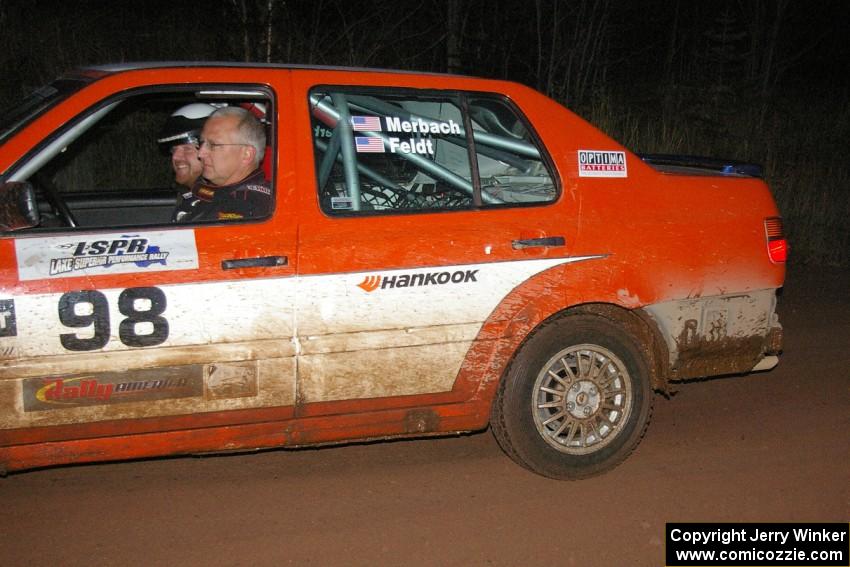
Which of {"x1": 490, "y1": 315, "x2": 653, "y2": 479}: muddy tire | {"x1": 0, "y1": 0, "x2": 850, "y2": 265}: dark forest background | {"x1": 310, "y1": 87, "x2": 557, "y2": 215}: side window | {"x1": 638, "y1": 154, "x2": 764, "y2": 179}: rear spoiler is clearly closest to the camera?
{"x1": 310, "y1": 87, "x2": 557, "y2": 215}: side window

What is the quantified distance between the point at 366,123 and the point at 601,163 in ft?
3.92

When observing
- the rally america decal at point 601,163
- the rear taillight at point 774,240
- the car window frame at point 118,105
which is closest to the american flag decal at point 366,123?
the car window frame at point 118,105

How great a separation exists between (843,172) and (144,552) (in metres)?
12.5

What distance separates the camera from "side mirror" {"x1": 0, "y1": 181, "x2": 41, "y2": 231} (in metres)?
3.31

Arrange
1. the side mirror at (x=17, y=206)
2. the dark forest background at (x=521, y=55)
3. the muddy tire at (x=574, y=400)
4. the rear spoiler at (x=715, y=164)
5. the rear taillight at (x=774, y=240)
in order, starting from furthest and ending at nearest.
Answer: the dark forest background at (x=521, y=55)
the rear spoiler at (x=715, y=164)
the rear taillight at (x=774, y=240)
the muddy tire at (x=574, y=400)
the side mirror at (x=17, y=206)

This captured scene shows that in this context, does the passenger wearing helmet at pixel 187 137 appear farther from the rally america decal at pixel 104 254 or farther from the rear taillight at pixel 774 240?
the rear taillight at pixel 774 240

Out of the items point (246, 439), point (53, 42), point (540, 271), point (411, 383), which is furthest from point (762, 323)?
point (53, 42)

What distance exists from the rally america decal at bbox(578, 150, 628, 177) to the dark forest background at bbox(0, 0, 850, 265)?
576cm

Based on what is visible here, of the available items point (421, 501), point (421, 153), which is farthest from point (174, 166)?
point (421, 501)

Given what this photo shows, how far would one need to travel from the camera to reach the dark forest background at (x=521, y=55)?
10.7 m

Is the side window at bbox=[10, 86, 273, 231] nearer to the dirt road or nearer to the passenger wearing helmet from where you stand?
the passenger wearing helmet

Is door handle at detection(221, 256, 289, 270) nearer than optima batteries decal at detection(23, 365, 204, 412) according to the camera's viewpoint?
No

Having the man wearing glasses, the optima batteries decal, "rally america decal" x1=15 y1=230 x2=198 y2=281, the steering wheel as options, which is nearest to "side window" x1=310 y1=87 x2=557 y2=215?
the man wearing glasses

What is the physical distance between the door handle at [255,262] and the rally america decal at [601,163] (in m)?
1.54
